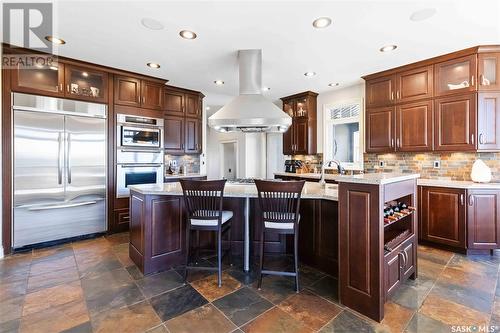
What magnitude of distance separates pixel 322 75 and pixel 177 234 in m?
3.57

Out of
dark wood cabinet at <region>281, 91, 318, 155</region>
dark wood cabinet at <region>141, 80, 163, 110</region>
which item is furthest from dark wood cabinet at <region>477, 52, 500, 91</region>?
dark wood cabinet at <region>141, 80, 163, 110</region>

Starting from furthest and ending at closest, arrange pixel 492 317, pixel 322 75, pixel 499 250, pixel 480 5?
pixel 322 75 < pixel 499 250 < pixel 480 5 < pixel 492 317

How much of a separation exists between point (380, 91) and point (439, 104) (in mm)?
909

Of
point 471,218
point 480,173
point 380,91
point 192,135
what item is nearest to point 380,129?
point 380,91

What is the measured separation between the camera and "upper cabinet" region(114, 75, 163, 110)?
3993 millimetres

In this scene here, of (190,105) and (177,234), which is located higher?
(190,105)

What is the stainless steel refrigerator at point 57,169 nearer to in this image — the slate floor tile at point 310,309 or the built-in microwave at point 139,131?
the built-in microwave at point 139,131

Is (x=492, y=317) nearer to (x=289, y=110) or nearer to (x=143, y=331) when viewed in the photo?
(x=143, y=331)

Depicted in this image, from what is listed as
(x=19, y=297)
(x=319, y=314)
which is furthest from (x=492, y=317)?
(x=19, y=297)

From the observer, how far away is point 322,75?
425 cm

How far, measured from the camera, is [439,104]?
3.50m

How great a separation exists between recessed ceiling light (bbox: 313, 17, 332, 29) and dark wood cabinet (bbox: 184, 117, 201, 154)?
3.39 metres

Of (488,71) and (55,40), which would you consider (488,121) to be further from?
(55,40)

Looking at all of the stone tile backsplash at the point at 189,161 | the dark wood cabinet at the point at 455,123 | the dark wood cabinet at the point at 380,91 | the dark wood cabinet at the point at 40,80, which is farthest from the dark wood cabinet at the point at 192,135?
the dark wood cabinet at the point at 455,123
